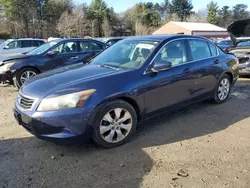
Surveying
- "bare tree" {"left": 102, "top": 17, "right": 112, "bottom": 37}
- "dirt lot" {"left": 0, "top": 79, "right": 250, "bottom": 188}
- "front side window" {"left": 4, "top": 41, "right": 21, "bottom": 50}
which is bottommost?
"dirt lot" {"left": 0, "top": 79, "right": 250, "bottom": 188}

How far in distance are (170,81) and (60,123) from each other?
188cm

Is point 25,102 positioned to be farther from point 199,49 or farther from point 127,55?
point 199,49

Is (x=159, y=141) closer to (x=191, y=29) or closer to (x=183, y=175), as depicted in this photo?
(x=183, y=175)

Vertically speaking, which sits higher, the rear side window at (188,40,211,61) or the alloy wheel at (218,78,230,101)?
the rear side window at (188,40,211,61)

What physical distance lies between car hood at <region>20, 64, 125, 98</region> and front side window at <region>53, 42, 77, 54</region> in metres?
4.02

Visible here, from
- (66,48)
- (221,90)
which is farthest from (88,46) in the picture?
(221,90)

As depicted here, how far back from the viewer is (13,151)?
368cm

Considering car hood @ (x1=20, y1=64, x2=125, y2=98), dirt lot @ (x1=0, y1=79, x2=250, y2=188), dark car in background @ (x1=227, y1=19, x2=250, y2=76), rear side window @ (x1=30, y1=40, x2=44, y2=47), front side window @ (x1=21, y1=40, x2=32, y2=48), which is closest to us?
dirt lot @ (x1=0, y1=79, x2=250, y2=188)

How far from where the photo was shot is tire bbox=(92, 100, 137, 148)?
3457mm

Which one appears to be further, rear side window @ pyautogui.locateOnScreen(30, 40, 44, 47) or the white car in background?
rear side window @ pyautogui.locateOnScreen(30, 40, 44, 47)

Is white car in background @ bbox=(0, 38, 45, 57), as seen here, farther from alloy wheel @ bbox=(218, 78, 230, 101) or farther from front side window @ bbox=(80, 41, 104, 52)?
alloy wheel @ bbox=(218, 78, 230, 101)

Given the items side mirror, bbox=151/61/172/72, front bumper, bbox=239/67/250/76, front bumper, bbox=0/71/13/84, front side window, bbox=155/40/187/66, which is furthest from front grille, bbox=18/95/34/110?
front bumper, bbox=239/67/250/76

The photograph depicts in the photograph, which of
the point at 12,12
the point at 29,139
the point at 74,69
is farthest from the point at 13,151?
the point at 12,12

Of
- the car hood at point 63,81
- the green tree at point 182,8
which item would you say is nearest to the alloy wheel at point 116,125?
the car hood at point 63,81
